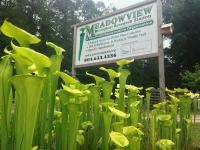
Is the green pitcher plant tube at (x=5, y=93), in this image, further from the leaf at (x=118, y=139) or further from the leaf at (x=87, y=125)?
the leaf at (x=87, y=125)

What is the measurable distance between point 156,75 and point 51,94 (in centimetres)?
2128

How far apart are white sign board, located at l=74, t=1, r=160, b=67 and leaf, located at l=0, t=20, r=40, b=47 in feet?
12.0

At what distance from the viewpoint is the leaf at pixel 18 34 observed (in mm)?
612

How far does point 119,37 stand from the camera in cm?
522

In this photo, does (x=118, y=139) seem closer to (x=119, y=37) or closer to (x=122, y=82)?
(x=122, y=82)

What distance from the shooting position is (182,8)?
20.7m

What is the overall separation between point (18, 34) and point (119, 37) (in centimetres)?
462

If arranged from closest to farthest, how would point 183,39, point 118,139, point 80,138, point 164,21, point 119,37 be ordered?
point 118,139 < point 80,138 < point 119,37 < point 183,39 < point 164,21

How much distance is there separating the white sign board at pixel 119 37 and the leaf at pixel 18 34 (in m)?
3.67

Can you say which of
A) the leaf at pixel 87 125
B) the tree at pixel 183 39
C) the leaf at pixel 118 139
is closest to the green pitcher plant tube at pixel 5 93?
the leaf at pixel 118 139

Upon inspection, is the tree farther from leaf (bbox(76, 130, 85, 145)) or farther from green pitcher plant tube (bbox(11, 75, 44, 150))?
green pitcher plant tube (bbox(11, 75, 44, 150))

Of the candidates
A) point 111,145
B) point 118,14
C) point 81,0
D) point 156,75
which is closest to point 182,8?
point 156,75

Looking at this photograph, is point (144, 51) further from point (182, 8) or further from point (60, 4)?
point (60, 4)

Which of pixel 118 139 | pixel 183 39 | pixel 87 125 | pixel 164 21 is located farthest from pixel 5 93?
pixel 164 21
